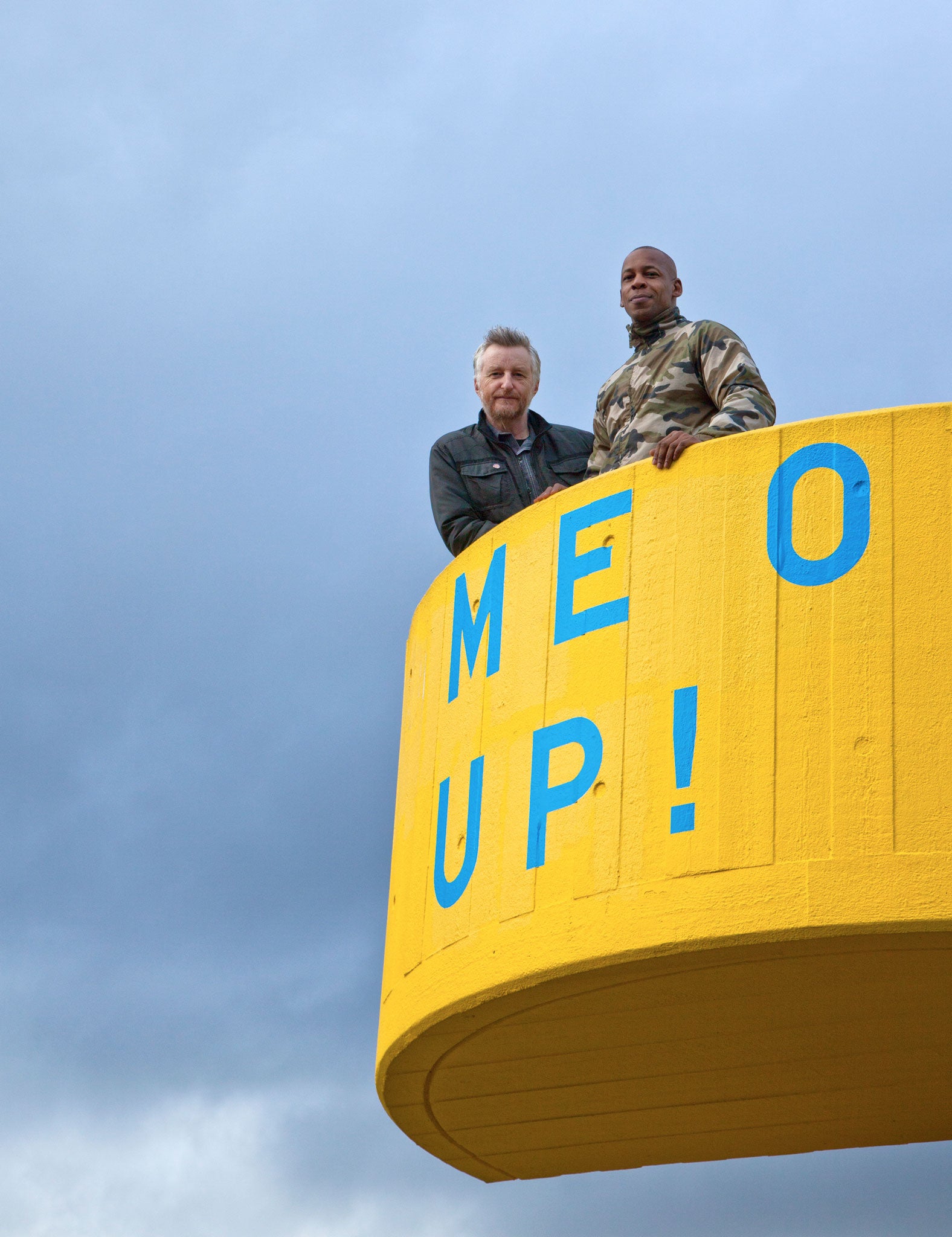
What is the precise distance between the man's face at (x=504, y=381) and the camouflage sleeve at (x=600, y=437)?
84 cm

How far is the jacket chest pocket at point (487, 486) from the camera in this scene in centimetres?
1045

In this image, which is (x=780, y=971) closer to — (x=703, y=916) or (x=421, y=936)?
(x=703, y=916)

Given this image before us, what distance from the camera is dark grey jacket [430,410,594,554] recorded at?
1032 centimetres

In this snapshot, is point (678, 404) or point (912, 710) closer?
point (912, 710)

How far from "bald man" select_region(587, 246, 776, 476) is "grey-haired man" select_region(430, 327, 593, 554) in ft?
2.59

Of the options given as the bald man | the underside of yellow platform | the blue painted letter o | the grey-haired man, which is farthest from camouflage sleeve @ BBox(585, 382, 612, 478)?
the underside of yellow platform

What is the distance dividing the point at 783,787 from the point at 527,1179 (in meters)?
5.60

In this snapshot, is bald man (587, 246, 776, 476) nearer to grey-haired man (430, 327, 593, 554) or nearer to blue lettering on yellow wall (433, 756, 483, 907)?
grey-haired man (430, 327, 593, 554)

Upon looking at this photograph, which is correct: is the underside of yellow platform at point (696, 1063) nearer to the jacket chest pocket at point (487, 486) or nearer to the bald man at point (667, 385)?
the bald man at point (667, 385)

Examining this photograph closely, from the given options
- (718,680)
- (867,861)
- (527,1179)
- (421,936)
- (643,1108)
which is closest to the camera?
(867,861)

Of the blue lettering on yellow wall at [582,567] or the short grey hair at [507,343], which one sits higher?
the short grey hair at [507,343]

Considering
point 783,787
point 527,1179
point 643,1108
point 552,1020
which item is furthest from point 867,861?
point 527,1179

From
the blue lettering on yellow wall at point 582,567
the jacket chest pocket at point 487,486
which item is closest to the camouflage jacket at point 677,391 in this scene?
the blue lettering on yellow wall at point 582,567

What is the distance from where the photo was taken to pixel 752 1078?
31.7ft
